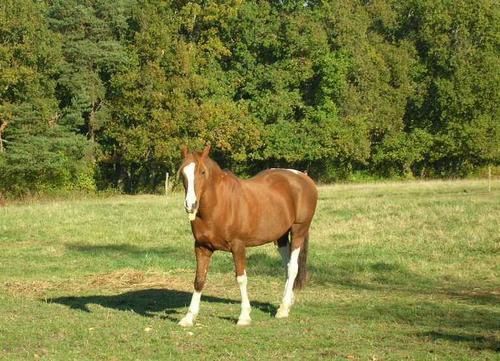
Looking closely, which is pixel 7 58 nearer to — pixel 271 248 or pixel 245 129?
pixel 245 129

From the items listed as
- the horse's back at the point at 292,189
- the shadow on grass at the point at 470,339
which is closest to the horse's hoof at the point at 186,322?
the horse's back at the point at 292,189

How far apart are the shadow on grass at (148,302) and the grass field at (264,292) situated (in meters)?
0.03

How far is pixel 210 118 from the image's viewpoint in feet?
171

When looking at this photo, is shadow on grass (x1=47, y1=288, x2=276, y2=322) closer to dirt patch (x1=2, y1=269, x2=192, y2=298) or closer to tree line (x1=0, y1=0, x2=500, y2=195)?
dirt patch (x1=2, y1=269, x2=192, y2=298)

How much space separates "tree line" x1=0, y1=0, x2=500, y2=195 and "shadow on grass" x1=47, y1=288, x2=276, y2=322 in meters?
33.1

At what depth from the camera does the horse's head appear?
32.6ft

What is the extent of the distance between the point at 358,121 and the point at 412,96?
6.74 metres

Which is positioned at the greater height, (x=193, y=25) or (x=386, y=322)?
(x=193, y=25)

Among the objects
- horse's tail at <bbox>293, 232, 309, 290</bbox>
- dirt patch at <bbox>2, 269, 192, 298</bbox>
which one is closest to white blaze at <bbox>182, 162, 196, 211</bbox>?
horse's tail at <bbox>293, 232, 309, 290</bbox>

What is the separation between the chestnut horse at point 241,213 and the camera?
34.4ft

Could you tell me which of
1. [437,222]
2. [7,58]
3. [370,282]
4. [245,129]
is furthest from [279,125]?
[370,282]

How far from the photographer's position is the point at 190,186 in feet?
33.0

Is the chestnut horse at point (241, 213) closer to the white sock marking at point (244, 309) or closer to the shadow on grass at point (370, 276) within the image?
the white sock marking at point (244, 309)

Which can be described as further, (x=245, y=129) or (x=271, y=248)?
(x=245, y=129)
